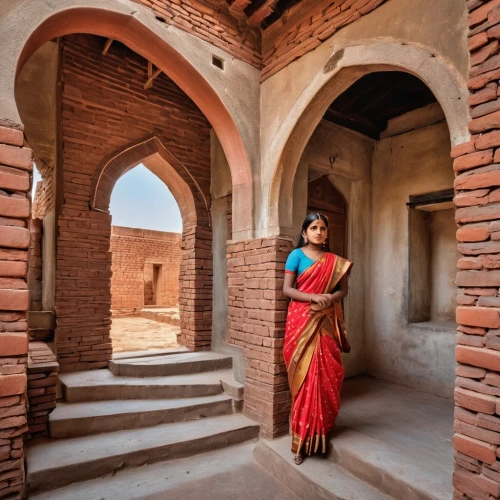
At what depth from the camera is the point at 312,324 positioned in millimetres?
3186

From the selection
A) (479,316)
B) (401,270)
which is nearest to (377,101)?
(401,270)

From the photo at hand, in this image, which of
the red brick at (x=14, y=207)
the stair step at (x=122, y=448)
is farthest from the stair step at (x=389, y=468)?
the red brick at (x=14, y=207)

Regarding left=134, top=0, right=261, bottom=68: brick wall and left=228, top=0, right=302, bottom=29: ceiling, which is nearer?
left=134, top=0, right=261, bottom=68: brick wall

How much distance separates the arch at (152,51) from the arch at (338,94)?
0.31 meters

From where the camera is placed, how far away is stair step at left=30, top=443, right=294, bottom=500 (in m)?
2.85

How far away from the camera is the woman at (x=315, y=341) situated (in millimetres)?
3115

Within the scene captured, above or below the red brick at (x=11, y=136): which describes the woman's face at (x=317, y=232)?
below

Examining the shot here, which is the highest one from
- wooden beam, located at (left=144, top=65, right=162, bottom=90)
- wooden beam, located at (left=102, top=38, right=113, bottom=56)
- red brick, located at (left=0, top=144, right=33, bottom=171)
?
wooden beam, located at (left=102, top=38, right=113, bottom=56)

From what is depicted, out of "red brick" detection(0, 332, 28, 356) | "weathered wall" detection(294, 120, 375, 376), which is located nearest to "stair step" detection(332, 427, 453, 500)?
"weathered wall" detection(294, 120, 375, 376)

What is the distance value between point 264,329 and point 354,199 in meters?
2.80

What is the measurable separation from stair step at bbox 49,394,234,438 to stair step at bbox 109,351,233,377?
527 mm

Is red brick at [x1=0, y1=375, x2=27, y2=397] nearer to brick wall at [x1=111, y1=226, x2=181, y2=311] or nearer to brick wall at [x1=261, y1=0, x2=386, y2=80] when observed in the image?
brick wall at [x1=261, y1=0, x2=386, y2=80]

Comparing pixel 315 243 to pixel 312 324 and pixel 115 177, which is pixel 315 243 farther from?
pixel 115 177

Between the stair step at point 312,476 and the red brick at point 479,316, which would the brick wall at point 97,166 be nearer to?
the stair step at point 312,476
